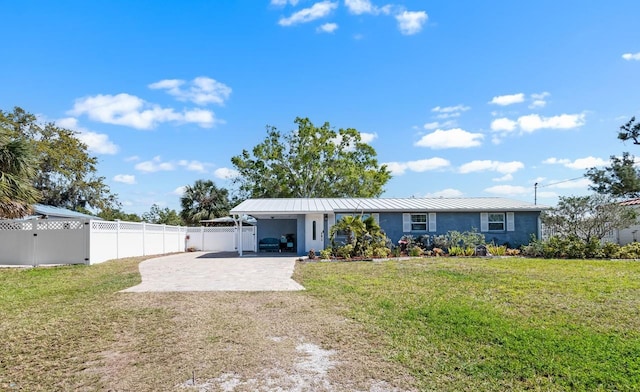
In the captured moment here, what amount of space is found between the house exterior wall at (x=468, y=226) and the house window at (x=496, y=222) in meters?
0.22

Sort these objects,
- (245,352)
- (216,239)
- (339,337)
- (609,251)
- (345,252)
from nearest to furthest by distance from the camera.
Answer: (245,352)
(339,337)
(609,251)
(345,252)
(216,239)

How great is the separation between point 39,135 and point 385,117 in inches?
953

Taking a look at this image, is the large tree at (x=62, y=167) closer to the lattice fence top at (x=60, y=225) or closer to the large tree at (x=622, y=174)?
the lattice fence top at (x=60, y=225)

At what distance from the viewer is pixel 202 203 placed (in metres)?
34.6

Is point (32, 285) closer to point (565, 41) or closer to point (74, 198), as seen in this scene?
point (565, 41)

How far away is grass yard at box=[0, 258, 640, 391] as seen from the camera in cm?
404

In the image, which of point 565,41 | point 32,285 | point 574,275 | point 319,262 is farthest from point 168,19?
point 574,275

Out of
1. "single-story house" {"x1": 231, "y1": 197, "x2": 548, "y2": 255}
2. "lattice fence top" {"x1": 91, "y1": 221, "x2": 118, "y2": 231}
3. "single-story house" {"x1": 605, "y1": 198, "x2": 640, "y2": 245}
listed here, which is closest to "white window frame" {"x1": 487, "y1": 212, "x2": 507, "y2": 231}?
"single-story house" {"x1": 231, "y1": 197, "x2": 548, "y2": 255}

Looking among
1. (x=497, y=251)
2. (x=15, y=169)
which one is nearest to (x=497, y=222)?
(x=497, y=251)

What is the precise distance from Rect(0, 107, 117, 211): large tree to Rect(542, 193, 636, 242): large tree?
3028 cm

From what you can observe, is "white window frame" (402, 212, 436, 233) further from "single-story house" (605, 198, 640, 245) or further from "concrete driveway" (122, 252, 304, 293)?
"single-story house" (605, 198, 640, 245)

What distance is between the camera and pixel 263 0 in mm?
13125

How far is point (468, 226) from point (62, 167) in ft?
Answer: 91.8

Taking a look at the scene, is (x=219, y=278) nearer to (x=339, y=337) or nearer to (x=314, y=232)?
(x=339, y=337)
